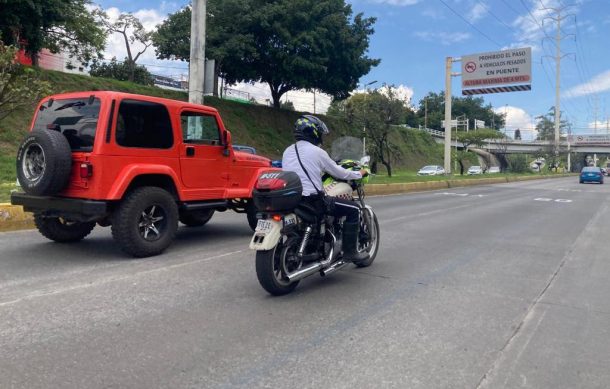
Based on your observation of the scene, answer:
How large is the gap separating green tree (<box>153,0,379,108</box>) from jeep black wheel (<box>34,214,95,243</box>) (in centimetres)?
2080

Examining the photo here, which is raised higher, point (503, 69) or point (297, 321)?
point (503, 69)

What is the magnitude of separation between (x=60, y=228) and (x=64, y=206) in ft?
3.90

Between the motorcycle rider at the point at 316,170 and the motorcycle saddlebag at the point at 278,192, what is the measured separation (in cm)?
31

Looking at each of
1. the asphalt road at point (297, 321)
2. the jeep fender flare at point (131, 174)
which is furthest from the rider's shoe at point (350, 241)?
the jeep fender flare at point (131, 174)

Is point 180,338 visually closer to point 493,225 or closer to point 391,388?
point 391,388

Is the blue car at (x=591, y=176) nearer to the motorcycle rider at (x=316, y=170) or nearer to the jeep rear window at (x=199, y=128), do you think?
the jeep rear window at (x=199, y=128)

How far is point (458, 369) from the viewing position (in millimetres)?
3412

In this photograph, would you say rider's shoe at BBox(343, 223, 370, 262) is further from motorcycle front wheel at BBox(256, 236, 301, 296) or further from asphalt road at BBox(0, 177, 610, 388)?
motorcycle front wheel at BBox(256, 236, 301, 296)

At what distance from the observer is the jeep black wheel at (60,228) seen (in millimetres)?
6953

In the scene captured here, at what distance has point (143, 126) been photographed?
6.57 metres

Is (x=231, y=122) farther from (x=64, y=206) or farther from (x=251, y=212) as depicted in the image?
(x=64, y=206)

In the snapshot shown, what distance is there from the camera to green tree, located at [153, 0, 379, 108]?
1067 inches

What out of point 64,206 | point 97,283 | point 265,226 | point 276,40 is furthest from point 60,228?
point 276,40

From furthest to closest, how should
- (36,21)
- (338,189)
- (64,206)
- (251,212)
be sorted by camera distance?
(36,21) < (251,212) < (64,206) < (338,189)
